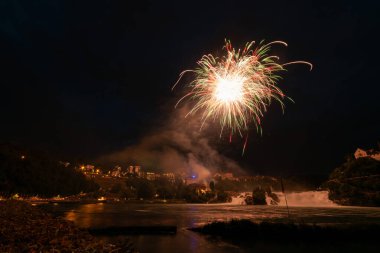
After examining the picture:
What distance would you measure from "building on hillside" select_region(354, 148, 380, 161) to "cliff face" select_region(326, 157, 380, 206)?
3.71 meters

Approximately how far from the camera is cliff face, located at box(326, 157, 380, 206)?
80.3 m

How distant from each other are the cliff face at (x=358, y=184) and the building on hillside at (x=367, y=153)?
12.2 feet

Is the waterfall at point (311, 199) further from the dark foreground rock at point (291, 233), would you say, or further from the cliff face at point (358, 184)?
the dark foreground rock at point (291, 233)

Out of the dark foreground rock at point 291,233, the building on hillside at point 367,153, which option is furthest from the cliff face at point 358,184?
the dark foreground rock at point 291,233

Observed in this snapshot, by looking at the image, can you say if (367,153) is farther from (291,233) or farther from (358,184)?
(291,233)

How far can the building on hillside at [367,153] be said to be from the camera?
8831cm

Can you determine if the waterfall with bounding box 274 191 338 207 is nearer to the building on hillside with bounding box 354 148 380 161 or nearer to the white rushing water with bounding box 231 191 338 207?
the white rushing water with bounding box 231 191 338 207

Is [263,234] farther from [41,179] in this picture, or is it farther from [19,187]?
[41,179]

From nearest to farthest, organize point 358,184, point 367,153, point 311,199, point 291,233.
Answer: point 291,233 < point 358,184 < point 367,153 < point 311,199

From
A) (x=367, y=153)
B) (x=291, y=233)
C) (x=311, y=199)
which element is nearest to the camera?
(x=291, y=233)

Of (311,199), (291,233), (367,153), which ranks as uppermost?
(367,153)

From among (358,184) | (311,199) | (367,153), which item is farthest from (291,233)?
(311,199)

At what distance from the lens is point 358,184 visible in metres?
84.6

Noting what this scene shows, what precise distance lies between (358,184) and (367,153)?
497 inches
